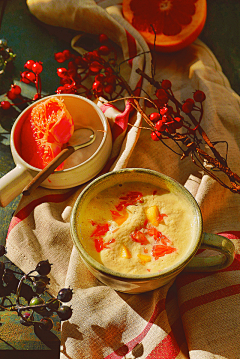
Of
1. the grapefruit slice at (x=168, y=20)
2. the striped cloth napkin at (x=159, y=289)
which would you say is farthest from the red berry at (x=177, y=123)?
the grapefruit slice at (x=168, y=20)

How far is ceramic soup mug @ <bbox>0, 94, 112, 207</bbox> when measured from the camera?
1003 mm

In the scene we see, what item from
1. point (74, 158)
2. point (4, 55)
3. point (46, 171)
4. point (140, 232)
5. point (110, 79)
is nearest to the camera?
point (140, 232)

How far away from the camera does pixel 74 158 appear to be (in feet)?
3.57

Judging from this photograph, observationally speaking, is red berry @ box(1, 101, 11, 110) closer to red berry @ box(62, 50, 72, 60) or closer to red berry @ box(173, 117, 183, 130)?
red berry @ box(62, 50, 72, 60)

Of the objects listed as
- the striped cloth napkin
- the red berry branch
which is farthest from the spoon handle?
the red berry branch

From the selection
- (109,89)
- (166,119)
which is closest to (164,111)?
(166,119)

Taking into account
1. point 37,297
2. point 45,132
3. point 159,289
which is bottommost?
point 159,289

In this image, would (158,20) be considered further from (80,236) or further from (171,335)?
(171,335)

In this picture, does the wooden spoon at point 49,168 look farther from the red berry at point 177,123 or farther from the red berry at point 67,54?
the red berry at point 67,54

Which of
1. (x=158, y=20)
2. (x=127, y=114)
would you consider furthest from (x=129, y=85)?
(x=158, y=20)

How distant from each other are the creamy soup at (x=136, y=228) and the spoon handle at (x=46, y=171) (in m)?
0.16

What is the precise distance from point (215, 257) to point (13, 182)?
590 millimetres

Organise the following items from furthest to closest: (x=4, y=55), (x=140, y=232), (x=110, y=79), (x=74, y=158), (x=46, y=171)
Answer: (x=4, y=55) < (x=110, y=79) < (x=74, y=158) < (x=46, y=171) < (x=140, y=232)

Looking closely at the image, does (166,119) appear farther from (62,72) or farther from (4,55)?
(4,55)
